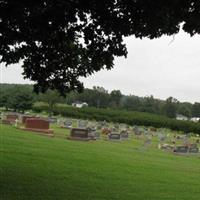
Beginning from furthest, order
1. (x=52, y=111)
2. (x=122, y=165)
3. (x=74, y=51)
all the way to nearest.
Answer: (x=52, y=111) → (x=122, y=165) → (x=74, y=51)

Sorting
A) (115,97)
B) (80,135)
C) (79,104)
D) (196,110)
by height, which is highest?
(115,97)

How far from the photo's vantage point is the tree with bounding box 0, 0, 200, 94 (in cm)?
1104

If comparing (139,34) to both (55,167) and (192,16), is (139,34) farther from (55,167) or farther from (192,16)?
(55,167)

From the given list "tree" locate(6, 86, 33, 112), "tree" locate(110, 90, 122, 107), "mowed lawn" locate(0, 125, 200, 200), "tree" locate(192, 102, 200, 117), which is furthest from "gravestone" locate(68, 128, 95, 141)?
"tree" locate(192, 102, 200, 117)

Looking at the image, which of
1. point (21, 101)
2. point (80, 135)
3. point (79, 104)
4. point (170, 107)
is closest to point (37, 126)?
point (80, 135)

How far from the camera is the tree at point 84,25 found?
11039 mm

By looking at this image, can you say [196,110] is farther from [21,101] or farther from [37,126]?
[37,126]

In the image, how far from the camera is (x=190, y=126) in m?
86.4

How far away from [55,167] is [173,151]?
65.2 feet

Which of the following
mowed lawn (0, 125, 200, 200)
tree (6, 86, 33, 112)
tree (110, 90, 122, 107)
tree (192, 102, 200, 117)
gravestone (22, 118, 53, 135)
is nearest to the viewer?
mowed lawn (0, 125, 200, 200)

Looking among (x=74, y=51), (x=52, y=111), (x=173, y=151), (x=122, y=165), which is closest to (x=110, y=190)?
(x=74, y=51)

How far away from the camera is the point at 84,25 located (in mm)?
12594

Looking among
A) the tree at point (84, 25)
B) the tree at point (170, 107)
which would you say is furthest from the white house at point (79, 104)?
the tree at point (84, 25)

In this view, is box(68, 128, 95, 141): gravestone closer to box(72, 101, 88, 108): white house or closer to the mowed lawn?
the mowed lawn
